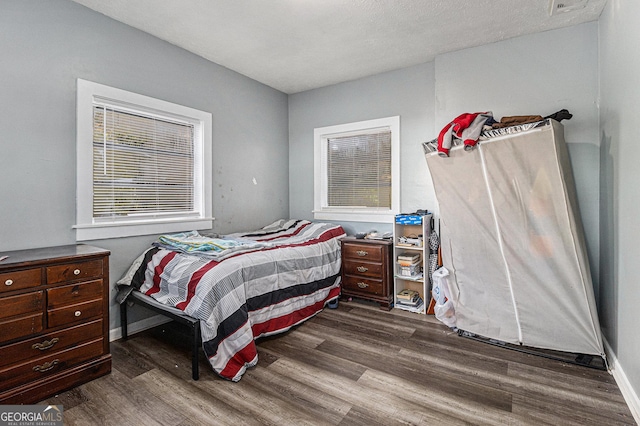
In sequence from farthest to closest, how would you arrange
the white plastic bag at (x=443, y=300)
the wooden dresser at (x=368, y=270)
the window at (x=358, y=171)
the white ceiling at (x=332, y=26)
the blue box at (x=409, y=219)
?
the window at (x=358, y=171)
the wooden dresser at (x=368, y=270)
the blue box at (x=409, y=219)
the white plastic bag at (x=443, y=300)
the white ceiling at (x=332, y=26)

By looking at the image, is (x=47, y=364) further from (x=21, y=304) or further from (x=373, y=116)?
(x=373, y=116)

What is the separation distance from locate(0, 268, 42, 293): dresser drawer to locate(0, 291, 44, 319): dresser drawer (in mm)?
52

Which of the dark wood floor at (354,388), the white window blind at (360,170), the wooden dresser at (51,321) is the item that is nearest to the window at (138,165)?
the wooden dresser at (51,321)

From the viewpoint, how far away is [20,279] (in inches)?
72.1

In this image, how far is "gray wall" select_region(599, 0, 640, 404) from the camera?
1.82m

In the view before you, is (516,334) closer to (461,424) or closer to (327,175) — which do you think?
(461,424)

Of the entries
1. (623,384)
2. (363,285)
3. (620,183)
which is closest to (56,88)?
(363,285)

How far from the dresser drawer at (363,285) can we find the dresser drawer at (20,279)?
2.69m

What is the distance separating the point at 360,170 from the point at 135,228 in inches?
104

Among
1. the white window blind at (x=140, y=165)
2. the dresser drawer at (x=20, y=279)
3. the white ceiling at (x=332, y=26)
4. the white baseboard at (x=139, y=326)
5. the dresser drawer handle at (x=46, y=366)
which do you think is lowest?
the white baseboard at (x=139, y=326)

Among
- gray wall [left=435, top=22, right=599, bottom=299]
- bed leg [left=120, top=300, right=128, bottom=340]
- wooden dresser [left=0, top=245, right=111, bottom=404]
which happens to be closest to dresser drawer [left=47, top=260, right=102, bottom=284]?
wooden dresser [left=0, top=245, right=111, bottom=404]

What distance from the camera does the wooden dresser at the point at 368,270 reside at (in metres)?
3.46

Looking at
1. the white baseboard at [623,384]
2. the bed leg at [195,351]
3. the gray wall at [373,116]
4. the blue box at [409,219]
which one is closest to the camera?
the white baseboard at [623,384]

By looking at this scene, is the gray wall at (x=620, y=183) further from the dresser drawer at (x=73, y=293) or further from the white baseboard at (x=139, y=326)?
the white baseboard at (x=139, y=326)
